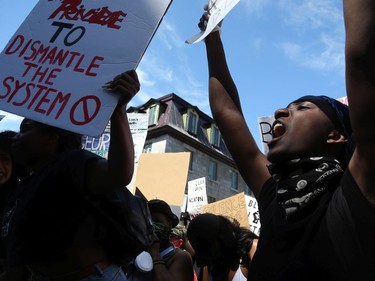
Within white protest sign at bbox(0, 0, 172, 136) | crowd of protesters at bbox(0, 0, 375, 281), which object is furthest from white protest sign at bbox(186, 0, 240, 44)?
white protest sign at bbox(0, 0, 172, 136)

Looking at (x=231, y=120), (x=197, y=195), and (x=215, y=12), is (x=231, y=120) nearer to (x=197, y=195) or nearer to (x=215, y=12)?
(x=215, y=12)

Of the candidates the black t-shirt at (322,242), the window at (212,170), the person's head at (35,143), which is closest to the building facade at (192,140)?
the window at (212,170)

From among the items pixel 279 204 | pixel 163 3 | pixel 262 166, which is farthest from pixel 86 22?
pixel 279 204

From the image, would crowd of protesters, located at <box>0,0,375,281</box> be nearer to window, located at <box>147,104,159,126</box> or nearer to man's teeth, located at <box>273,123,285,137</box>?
man's teeth, located at <box>273,123,285,137</box>

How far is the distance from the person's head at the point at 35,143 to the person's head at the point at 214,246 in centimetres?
112

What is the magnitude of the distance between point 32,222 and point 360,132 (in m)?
1.28

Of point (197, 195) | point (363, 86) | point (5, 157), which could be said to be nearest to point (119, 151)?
point (363, 86)

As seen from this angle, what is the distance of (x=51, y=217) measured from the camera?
5.12ft

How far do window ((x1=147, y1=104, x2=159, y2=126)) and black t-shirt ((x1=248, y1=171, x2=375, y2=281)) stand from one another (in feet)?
78.0

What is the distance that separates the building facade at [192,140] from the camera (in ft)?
79.2

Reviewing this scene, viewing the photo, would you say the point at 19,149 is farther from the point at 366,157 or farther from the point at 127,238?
the point at 366,157

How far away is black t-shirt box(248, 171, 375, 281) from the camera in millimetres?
838

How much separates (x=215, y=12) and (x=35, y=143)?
1086 millimetres

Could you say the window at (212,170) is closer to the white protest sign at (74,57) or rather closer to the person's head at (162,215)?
the person's head at (162,215)
